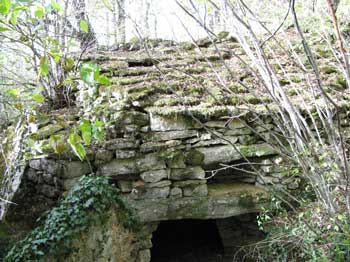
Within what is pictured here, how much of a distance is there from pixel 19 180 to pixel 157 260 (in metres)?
2.17

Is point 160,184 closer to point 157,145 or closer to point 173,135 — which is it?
point 157,145

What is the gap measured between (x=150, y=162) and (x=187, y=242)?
6.90 ft

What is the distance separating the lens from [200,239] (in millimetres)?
5141

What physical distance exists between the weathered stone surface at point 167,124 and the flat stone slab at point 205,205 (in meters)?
0.74

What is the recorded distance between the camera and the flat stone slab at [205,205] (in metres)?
3.50

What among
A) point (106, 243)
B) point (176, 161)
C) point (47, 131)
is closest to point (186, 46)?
point (176, 161)

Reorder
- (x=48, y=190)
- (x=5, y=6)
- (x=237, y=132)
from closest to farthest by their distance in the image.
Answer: (x=5, y=6) → (x=48, y=190) → (x=237, y=132)

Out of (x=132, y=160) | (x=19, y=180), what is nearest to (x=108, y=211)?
(x=132, y=160)

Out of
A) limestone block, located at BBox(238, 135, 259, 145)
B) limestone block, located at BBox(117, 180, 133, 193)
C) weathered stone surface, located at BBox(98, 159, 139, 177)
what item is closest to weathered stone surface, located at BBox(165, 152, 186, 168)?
weathered stone surface, located at BBox(98, 159, 139, 177)

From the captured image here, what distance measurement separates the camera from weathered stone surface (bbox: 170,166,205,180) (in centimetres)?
358

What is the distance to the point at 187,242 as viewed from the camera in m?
5.10

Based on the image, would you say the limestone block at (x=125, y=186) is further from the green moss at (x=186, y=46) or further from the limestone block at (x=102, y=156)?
the green moss at (x=186, y=46)

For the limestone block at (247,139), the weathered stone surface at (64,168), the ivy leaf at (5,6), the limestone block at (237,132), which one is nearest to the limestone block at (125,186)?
the weathered stone surface at (64,168)

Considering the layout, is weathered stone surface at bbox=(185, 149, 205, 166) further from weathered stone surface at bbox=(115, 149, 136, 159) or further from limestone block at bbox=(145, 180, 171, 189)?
weathered stone surface at bbox=(115, 149, 136, 159)
